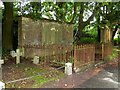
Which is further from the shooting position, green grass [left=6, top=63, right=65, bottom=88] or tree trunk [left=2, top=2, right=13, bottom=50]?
tree trunk [left=2, top=2, right=13, bottom=50]

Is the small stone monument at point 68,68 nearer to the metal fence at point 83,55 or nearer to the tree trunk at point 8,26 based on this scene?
the metal fence at point 83,55

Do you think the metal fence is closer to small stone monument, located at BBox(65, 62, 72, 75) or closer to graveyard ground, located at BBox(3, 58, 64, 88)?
small stone monument, located at BBox(65, 62, 72, 75)

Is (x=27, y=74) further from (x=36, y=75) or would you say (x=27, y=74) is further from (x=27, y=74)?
(x=36, y=75)

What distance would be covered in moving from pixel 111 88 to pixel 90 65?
14.4 feet

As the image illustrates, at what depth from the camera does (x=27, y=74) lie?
9258mm

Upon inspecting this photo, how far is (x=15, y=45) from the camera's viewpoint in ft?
45.5

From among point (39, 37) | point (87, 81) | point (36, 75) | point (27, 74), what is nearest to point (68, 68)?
point (87, 81)

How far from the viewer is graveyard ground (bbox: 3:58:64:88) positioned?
25.9 ft

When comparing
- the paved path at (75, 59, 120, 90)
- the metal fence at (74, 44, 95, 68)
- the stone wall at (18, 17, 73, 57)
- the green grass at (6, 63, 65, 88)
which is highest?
the stone wall at (18, 17, 73, 57)

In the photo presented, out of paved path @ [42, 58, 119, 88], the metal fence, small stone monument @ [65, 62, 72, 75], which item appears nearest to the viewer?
paved path @ [42, 58, 119, 88]

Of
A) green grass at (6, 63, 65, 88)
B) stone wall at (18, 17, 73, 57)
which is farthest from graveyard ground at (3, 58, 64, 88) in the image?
stone wall at (18, 17, 73, 57)

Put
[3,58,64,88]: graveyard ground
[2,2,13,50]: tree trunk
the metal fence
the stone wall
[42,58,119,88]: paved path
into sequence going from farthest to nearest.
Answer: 1. [2,2,13,50]: tree trunk
2. the stone wall
3. the metal fence
4. [42,58,119,88]: paved path
5. [3,58,64,88]: graveyard ground

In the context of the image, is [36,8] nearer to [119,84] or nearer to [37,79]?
[37,79]

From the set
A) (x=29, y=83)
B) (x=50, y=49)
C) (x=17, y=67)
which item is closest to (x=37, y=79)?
(x=29, y=83)
